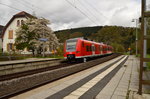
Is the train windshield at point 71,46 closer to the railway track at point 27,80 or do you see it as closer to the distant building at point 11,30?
the railway track at point 27,80

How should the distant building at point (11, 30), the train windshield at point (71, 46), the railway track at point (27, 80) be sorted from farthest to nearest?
the distant building at point (11, 30) < the train windshield at point (71, 46) < the railway track at point (27, 80)

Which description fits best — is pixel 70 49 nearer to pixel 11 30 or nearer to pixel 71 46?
pixel 71 46

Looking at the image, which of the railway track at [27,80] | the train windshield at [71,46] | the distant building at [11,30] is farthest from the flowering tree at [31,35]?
the railway track at [27,80]

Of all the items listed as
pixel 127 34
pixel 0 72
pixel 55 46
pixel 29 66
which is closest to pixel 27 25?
pixel 55 46

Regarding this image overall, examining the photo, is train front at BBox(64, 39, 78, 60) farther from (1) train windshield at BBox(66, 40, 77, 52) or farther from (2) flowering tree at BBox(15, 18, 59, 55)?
(2) flowering tree at BBox(15, 18, 59, 55)

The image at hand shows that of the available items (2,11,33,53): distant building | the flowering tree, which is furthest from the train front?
(2,11,33,53): distant building

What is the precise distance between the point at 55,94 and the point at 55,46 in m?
27.5

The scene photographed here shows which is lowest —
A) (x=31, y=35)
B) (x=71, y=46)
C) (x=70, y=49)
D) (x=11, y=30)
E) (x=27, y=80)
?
(x=27, y=80)

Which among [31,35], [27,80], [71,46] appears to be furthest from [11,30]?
[27,80]

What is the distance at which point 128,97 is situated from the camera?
463 centimetres

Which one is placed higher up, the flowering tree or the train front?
the flowering tree

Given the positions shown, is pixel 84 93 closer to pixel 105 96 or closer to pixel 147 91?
pixel 105 96

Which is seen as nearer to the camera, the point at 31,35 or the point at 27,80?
the point at 27,80

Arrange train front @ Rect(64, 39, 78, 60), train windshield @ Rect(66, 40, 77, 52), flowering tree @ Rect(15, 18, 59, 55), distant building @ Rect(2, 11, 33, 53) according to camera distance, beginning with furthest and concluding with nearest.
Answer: distant building @ Rect(2, 11, 33, 53)
flowering tree @ Rect(15, 18, 59, 55)
train windshield @ Rect(66, 40, 77, 52)
train front @ Rect(64, 39, 78, 60)
